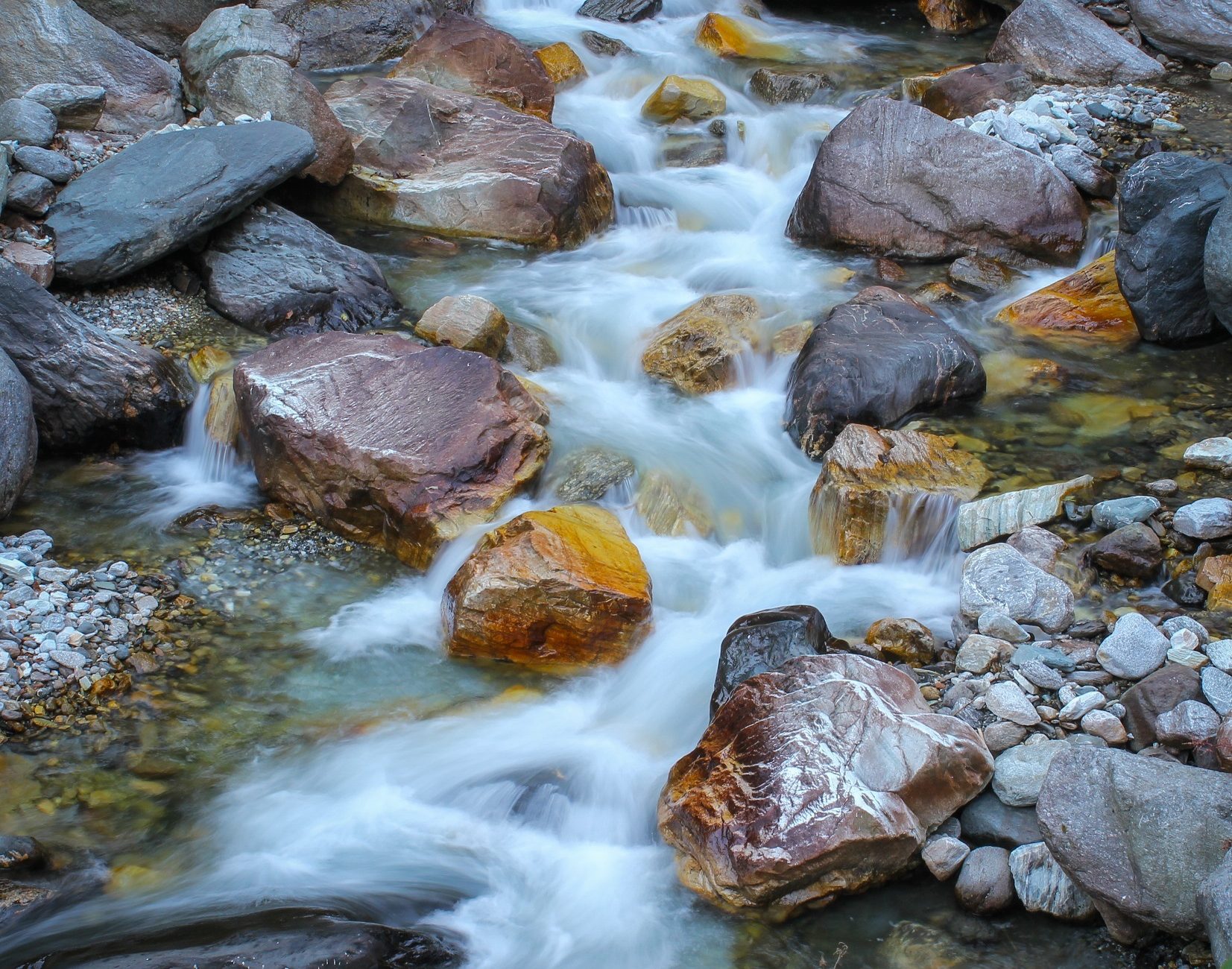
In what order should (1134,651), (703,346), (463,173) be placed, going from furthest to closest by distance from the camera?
1. (463,173)
2. (703,346)
3. (1134,651)

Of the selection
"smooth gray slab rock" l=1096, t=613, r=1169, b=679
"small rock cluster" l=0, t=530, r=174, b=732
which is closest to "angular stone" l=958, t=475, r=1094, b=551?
"smooth gray slab rock" l=1096, t=613, r=1169, b=679

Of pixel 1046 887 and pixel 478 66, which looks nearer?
pixel 1046 887

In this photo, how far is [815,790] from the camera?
377cm

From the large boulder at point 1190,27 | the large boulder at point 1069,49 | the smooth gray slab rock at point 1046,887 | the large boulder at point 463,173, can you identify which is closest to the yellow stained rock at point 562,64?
the large boulder at point 463,173

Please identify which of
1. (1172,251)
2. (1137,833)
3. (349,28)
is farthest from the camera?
(349,28)

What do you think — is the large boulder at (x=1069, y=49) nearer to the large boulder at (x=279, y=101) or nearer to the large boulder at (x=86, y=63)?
the large boulder at (x=279, y=101)

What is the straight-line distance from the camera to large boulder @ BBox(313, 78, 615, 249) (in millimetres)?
8578

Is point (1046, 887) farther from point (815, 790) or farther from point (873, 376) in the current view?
point (873, 376)

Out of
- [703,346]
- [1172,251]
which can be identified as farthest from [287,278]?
[1172,251]

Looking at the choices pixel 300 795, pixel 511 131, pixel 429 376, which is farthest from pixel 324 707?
pixel 511 131

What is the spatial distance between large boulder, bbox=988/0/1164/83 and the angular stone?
6998mm

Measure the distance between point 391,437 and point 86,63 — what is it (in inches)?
193

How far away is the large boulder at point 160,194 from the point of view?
6.82m

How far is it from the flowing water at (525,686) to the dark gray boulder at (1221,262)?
0.50 metres
